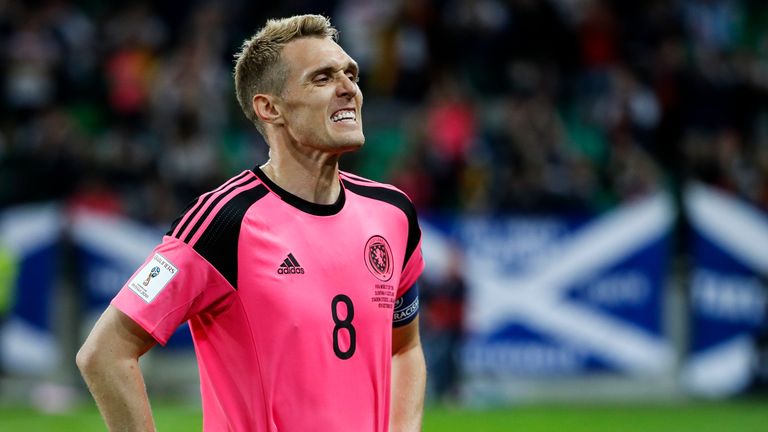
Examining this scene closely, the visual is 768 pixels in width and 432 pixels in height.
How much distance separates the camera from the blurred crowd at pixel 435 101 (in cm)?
1609

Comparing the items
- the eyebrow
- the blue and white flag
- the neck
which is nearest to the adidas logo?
the neck

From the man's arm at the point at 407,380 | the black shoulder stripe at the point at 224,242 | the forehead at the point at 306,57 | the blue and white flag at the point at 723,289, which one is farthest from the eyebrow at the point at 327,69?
the blue and white flag at the point at 723,289

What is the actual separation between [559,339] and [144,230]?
496 centimetres

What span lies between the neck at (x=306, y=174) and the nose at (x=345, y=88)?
0.61 ft

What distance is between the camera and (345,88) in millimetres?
3955

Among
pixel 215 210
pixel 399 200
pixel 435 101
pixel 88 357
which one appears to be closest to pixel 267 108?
pixel 215 210

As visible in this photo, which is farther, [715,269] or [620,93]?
[620,93]

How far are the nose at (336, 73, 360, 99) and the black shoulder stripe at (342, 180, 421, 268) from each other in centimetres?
34

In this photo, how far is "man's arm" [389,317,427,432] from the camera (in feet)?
13.8

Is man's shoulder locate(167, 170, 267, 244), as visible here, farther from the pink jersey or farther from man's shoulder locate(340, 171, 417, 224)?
man's shoulder locate(340, 171, 417, 224)

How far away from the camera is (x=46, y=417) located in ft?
43.8

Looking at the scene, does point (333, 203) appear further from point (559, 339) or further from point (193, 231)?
point (559, 339)

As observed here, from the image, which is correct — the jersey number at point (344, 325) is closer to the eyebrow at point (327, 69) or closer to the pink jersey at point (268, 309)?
the pink jersey at point (268, 309)

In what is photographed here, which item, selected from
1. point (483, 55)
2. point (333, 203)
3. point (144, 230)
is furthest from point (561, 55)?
point (333, 203)
